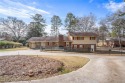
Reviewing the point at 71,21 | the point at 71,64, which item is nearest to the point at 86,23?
the point at 71,21

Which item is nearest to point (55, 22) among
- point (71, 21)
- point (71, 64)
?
point (71, 21)

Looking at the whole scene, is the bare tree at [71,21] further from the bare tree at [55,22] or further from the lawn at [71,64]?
the lawn at [71,64]

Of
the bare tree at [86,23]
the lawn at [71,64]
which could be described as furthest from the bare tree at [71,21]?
the lawn at [71,64]

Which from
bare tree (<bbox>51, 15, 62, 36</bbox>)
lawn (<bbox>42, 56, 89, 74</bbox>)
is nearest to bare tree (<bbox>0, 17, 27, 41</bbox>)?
bare tree (<bbox>51, 15, 62, 36</bbox>)

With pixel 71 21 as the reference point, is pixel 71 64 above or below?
below

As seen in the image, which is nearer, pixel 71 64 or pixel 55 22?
pixel 71 64

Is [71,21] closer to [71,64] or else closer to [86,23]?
[86,23]

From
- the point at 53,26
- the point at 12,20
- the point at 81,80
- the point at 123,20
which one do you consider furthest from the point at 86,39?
the point at 12,20

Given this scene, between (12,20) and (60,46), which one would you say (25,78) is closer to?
(60,46)

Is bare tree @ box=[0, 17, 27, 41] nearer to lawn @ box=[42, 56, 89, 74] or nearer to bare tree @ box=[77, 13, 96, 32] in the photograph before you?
bare tree @ box=[77, 13, 96, 32]

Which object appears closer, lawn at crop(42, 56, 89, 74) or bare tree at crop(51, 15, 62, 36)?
lawn at crop(42, 56, 89, 74)

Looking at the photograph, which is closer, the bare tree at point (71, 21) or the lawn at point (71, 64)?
the lawn at point (71, 64)

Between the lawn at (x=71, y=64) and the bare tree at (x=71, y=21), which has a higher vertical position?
the bare tree at (x=71, y=21)

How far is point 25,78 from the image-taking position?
1115 centimetres
